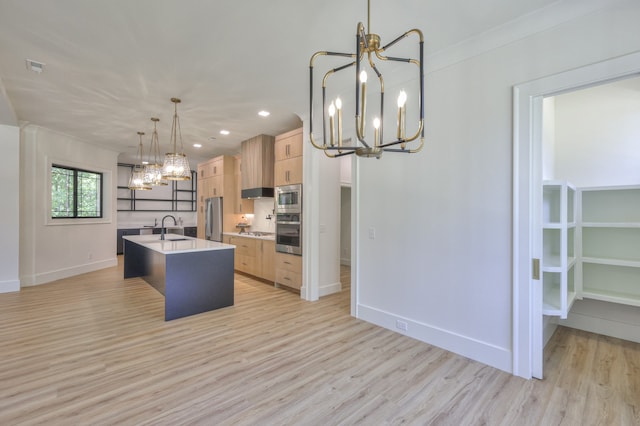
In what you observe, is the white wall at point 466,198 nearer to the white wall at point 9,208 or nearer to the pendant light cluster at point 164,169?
the pendant light cluster at point 164,169

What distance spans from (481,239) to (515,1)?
1806 millimetres

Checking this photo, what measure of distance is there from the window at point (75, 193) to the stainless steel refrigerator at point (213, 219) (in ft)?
7.93

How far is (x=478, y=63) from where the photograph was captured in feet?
8.71

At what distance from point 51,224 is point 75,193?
101cm

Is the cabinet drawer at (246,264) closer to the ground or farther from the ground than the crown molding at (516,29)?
closer to the ground

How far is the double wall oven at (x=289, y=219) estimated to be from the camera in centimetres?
471

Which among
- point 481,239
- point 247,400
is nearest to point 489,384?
point 481,239

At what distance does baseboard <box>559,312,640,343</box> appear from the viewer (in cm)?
302

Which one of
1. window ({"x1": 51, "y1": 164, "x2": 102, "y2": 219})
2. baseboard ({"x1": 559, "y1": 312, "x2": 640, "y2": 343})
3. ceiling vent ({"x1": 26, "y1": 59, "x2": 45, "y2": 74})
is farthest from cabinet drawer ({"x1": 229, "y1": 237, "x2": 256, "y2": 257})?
baseboard ({"x1": 559, "y1": 312, "x2": 640, "y2": 343})

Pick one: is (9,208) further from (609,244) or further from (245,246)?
(609,244)

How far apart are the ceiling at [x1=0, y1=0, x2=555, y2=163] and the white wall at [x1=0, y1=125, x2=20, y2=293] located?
68cm

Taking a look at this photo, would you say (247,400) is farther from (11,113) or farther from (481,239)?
(11,113)

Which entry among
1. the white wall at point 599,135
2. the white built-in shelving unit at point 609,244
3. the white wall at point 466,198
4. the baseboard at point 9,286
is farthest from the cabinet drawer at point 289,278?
the baseboard at point 9,286

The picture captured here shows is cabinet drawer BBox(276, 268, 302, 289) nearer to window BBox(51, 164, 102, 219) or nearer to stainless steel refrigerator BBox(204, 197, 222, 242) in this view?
stainless steel refrigerator BBox(204, 197, 222, 242)
